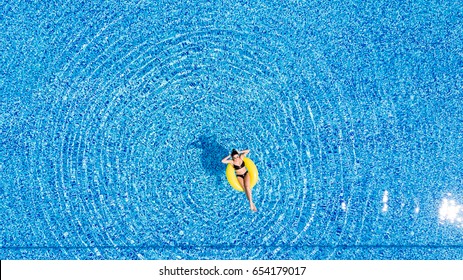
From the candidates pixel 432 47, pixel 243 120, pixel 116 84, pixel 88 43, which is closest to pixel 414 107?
pixel 432 47

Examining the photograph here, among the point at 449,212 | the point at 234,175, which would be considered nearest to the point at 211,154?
the point at 234,175

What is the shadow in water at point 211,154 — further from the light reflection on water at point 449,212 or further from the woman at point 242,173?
the light reflection on water at point 449,212

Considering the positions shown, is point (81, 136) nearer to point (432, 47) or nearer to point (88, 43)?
point (88, 43)

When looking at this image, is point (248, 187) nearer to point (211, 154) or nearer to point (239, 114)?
point (211, 154)
